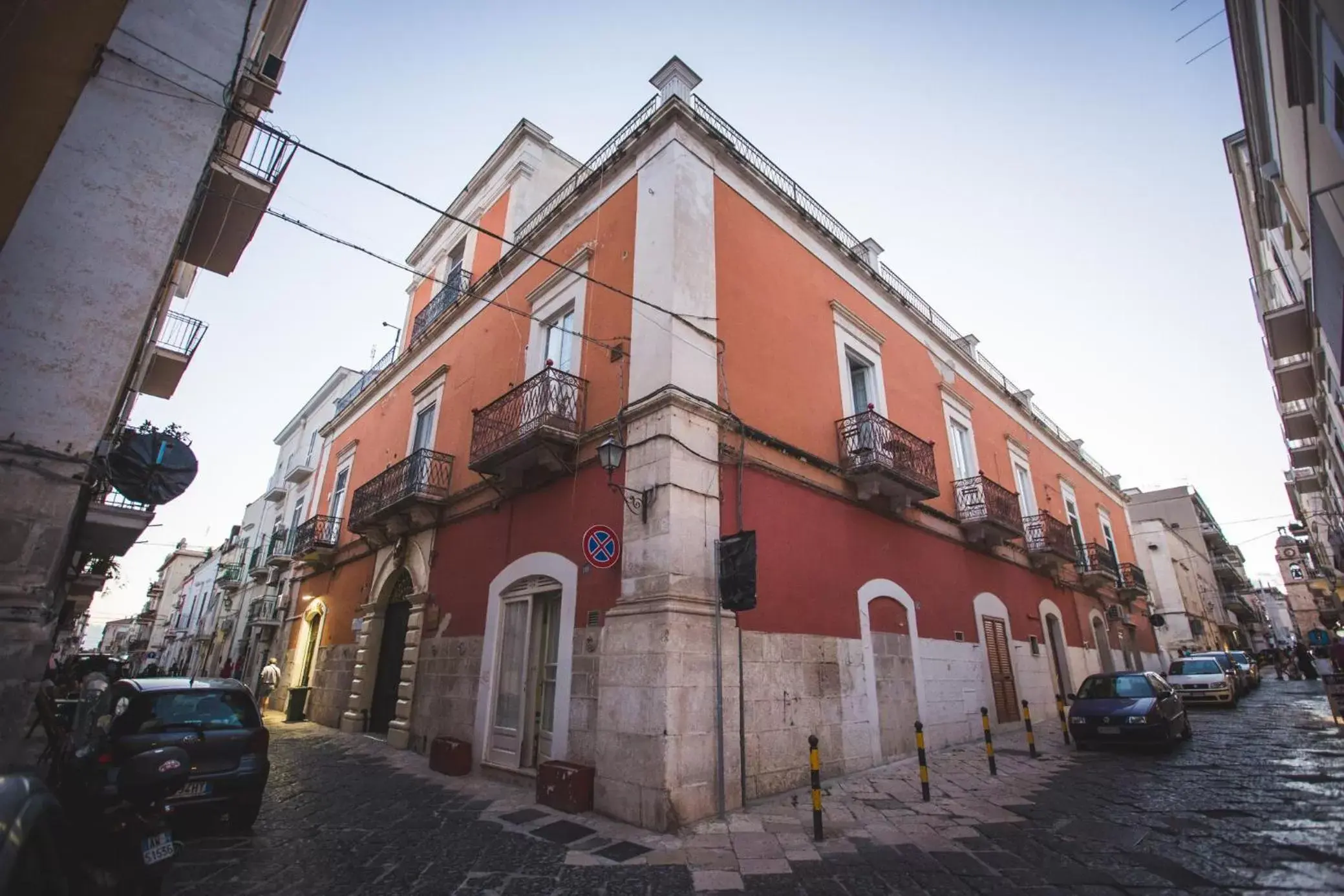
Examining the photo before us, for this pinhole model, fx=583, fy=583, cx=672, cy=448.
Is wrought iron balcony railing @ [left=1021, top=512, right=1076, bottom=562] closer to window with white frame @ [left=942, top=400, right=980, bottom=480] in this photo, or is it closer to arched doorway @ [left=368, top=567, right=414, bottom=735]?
window with white frame @ [left=942, top=400, right=980, bottom=480]

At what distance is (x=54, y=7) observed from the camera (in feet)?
17.6

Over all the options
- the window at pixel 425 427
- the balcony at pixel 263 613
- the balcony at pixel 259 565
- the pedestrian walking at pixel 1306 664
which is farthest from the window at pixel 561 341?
the pedestrian walking at pixel 1306 664

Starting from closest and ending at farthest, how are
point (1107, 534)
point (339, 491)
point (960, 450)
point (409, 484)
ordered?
point (409, 484) < point (960, 450) < point (339, 491) < point (1107, 534)

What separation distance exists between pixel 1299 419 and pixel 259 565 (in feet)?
112

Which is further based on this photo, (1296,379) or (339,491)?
(339,491)

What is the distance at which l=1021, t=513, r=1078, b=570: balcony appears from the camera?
47.3 feet

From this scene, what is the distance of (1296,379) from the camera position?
507 inches

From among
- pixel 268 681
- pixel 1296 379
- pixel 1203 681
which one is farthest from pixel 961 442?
pixel 268 681

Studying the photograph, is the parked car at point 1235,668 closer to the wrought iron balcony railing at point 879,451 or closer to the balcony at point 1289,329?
the balcony at point 1289,329

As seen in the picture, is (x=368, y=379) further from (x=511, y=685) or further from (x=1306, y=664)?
(x=1306, y=664)

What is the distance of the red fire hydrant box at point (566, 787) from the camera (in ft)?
19.8

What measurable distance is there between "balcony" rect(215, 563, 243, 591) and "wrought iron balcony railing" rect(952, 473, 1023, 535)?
26.1 meters

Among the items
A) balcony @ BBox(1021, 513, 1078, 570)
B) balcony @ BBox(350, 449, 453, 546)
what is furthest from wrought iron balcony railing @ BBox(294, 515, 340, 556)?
balcony @ BBox(1021, 513, 1078, 570)

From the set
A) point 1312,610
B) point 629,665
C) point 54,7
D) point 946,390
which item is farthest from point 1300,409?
point 1312,610
